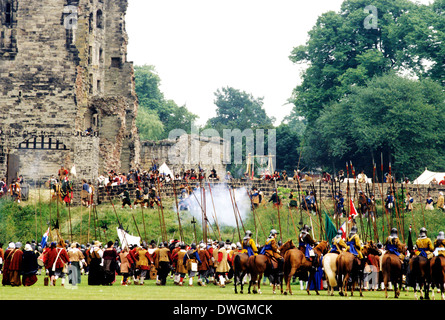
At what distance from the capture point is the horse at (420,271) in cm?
2098

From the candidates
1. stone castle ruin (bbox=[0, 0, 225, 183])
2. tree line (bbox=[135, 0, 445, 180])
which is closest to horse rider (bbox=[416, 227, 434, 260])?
stone castle ruin (bbox=[0, 0, 225, 183])

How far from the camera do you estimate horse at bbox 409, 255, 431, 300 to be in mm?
20984

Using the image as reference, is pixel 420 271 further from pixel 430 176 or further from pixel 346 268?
pixel 430 176

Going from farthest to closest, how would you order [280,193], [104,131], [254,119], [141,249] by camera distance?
[254,119], [104,131], [280,193], [141,249]

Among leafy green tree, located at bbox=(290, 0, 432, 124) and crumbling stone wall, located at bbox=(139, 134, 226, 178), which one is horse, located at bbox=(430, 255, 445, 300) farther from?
crumbling stone wall, located at bbox=(139, 134, 226, 178)

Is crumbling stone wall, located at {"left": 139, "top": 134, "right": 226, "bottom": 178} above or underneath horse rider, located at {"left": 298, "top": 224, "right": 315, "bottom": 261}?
above

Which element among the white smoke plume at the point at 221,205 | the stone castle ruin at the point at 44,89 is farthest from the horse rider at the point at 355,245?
the stone castle ruin at the point at 44,89

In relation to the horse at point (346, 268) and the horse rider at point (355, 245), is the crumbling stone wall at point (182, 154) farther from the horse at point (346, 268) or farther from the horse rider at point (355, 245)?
the horse at point (346, 268)

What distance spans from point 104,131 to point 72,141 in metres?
6.24

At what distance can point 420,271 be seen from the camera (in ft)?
69.3
